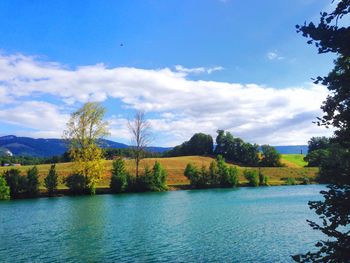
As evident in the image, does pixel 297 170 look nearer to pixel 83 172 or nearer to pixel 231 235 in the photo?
pixel 83 172

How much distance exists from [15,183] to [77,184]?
10.7m

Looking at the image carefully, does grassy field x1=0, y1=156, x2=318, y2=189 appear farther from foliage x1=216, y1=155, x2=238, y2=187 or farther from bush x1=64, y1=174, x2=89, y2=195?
bush x1=64, y1=174, x2=89, y2=195

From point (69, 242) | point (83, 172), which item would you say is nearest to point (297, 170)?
point (83, 172)

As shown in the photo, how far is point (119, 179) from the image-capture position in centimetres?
7506

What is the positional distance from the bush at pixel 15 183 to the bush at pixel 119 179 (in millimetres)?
16039

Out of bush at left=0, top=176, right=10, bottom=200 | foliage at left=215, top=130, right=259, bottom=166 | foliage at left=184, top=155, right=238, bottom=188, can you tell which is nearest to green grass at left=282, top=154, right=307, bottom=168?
foliage at left=215, top=130, right=259, bottom=166

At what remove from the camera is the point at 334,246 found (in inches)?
376

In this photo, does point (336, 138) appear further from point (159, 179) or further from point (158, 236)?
point (159, 179)

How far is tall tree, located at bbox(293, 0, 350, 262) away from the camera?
9.27m

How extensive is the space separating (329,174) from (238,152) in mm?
127337

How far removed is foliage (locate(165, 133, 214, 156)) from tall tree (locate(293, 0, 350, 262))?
136 metres

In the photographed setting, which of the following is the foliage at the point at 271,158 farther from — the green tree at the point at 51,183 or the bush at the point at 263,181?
the green tree at the point at 51,183

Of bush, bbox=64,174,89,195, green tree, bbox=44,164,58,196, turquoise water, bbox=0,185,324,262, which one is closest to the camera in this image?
turquoise water, bbox=0,185,324,262

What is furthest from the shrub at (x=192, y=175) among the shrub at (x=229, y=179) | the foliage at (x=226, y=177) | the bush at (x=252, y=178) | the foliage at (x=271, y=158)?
the foliage at (x=271, y=158)
